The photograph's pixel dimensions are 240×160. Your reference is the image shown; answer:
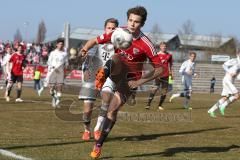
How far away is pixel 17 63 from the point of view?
20844mm

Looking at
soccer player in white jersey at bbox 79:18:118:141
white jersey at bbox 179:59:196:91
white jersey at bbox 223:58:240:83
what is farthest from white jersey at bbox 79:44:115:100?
white jersey at bbox 179:59:196:91

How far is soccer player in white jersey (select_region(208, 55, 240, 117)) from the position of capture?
1744cm

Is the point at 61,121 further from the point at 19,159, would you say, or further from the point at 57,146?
the point at 19,159

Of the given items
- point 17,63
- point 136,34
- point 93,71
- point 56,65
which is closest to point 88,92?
point 93,71

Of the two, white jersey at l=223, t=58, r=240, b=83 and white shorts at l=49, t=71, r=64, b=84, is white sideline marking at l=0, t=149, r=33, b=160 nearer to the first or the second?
white shorts at l=49, t=71, r=64, b=84

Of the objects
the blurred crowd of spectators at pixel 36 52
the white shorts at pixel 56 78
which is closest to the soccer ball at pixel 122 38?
the white shorts at pixel 56 78

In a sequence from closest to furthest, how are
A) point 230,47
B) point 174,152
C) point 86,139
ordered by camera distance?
point 174,152
point 86,139
point 230,47

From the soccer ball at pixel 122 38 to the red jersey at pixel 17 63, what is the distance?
13.7 meters

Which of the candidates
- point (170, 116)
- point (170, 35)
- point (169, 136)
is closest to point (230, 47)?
point (170, 35)

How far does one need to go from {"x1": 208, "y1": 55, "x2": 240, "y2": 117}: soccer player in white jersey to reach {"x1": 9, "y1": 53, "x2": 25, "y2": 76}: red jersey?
25.4ft

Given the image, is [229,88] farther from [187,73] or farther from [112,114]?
[112,114]

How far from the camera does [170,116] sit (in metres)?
17.3

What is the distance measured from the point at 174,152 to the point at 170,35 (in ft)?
307

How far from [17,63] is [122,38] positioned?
45.8 feet
